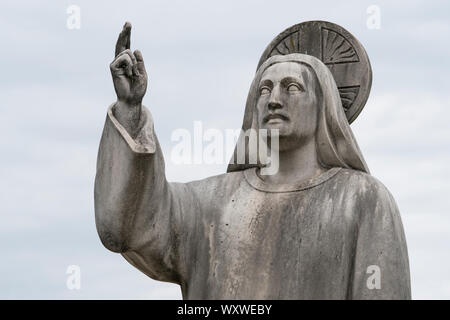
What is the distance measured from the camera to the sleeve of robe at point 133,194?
16219mm

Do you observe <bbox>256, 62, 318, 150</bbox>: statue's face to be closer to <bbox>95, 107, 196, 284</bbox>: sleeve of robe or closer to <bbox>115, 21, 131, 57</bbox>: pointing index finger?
<bbox>95, 107, 196, 284</bbox>: sleeve of robe

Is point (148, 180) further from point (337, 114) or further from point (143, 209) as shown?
point (337, 114)

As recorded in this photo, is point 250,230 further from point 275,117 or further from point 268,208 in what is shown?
point 275,117

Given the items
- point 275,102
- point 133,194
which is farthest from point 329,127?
point 133,194

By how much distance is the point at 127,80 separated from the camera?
16188 millimetres

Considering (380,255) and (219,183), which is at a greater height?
(219,183)

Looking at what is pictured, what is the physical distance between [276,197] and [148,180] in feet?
4.32

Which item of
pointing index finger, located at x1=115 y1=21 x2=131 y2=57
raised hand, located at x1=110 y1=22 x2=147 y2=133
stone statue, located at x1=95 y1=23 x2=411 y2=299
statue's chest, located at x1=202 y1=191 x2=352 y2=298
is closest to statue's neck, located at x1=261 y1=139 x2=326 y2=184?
stone statue, located at x1=95 y1=23 x2=411 y2=299

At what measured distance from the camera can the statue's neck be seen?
16984 millimetres

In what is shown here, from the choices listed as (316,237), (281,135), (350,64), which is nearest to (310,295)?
(316,237)

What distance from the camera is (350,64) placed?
58.7 feet

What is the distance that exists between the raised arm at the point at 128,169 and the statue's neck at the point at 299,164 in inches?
48.4

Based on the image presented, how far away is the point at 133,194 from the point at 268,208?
53.9 inches
